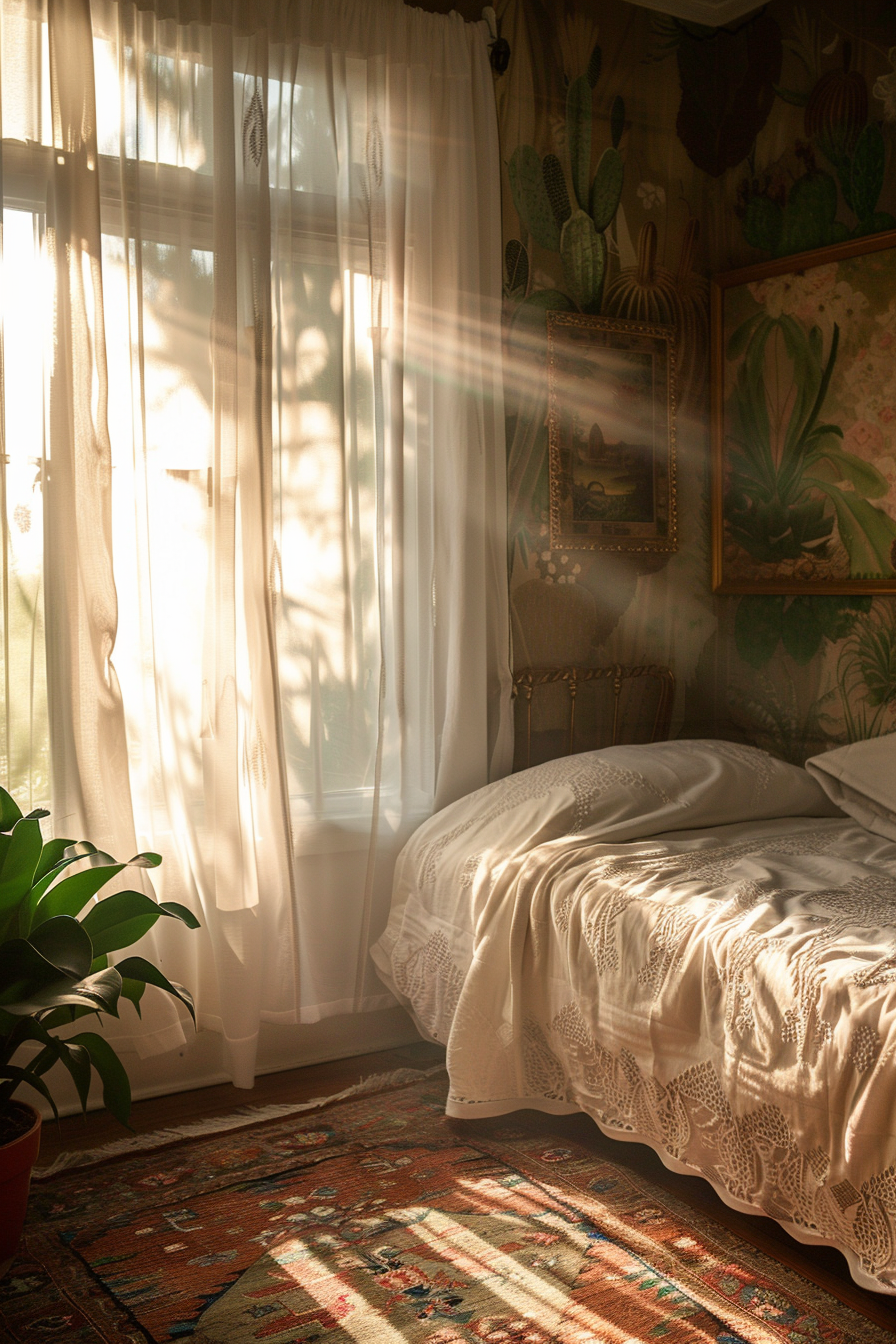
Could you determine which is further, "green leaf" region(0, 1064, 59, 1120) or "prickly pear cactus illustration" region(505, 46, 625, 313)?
"prickly pear cactus illustration" region(505, 46, 625, 313)

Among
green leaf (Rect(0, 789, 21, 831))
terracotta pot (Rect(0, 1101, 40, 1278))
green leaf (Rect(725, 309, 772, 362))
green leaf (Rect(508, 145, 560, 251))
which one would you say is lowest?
terracotta pot (Rect(0, 1101, 40, 1278))

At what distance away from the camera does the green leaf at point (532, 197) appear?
324 cm

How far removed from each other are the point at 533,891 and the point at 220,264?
5.20 feet

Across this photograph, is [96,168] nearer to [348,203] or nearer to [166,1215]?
[348,203]

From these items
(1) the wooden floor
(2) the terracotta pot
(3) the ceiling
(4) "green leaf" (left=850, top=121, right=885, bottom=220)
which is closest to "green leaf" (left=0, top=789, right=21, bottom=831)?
(2) the terracotta pot

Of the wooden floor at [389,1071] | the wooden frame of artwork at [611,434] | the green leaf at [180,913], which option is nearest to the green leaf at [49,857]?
the green leaf at [180,913]

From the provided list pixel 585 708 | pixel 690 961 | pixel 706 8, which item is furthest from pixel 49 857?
pixel 706 8

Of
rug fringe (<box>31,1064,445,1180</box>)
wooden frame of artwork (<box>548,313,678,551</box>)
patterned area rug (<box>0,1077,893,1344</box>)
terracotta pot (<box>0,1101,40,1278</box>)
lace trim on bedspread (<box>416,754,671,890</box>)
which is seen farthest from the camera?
wooden frame of artwork (<box>548,313,678,551</box>)

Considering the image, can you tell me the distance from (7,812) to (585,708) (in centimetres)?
177

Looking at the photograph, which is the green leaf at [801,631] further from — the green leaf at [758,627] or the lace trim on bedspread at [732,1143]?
the lace trim on bedspread at [732,1143]

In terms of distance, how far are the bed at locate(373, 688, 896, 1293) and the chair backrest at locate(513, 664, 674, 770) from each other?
1.29 ft

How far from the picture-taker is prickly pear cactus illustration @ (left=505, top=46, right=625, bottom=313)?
10.7 ft

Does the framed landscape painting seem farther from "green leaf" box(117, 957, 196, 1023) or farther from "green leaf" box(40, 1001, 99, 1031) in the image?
"green leaf" box(40, 1001, 99, 1031)

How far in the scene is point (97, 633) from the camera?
2576 mm
